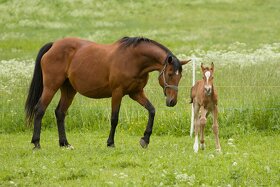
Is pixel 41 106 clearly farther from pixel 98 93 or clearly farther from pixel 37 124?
pixel 98 93

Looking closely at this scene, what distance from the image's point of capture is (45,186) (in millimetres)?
11102

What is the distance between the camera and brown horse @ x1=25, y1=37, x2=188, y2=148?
1469 centimetres

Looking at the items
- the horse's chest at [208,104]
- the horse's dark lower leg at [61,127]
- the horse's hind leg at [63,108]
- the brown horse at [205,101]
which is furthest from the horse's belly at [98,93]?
the horse's chest at [208,104]

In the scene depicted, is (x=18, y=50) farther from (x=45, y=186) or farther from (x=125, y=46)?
(x=45, y=186)

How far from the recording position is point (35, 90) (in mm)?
16141

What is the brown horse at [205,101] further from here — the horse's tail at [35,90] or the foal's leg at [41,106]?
the horse's tail at [35,90]

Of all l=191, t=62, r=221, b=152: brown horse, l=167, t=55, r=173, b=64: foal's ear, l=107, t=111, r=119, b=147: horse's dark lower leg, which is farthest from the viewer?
l=107, t=111, r=119, b=147: horse's dark lower leg

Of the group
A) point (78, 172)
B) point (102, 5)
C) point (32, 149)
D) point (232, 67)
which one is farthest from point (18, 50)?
point (78, 172)

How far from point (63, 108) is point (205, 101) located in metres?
3.44

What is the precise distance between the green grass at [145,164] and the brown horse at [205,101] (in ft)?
1.51

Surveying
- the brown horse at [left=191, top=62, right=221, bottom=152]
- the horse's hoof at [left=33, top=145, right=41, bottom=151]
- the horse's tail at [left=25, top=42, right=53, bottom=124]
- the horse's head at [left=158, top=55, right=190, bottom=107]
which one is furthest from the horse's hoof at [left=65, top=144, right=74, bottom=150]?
the brown horse at [left=191, top=62, right=221, bottom=152]

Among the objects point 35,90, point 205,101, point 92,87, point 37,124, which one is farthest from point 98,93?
point 205,101

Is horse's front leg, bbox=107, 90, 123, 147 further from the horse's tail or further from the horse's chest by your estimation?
the horse's tail

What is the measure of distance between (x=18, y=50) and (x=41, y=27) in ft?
22.7
